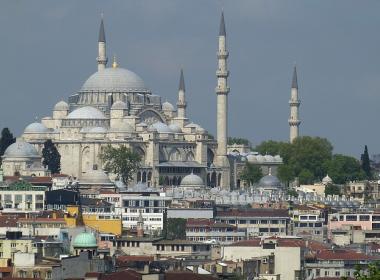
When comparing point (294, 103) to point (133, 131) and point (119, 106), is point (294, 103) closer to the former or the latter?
point (119, 106)

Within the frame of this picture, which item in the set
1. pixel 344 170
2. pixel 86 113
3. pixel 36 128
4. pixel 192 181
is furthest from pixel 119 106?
pixel 192 181

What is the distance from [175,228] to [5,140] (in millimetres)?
54424

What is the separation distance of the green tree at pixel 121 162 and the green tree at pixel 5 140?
663cm

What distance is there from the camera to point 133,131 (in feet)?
555

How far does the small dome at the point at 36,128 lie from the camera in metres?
172

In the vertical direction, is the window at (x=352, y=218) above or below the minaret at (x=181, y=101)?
below

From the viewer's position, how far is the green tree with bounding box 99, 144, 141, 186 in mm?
159250

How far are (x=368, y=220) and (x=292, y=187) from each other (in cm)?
4249

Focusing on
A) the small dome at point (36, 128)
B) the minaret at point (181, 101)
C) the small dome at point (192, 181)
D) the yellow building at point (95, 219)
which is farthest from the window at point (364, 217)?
the minaret at point (181, 101)

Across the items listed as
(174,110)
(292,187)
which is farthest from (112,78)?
(292,187)

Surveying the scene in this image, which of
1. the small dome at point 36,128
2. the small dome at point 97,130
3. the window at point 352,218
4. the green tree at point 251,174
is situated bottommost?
the window at point 352,218

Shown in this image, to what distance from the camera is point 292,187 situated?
16938 centimetres

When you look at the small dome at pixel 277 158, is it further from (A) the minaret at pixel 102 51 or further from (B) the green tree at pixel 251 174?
(A) the minaret at pixel 102 51

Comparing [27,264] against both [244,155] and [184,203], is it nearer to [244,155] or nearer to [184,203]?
[184,203]
